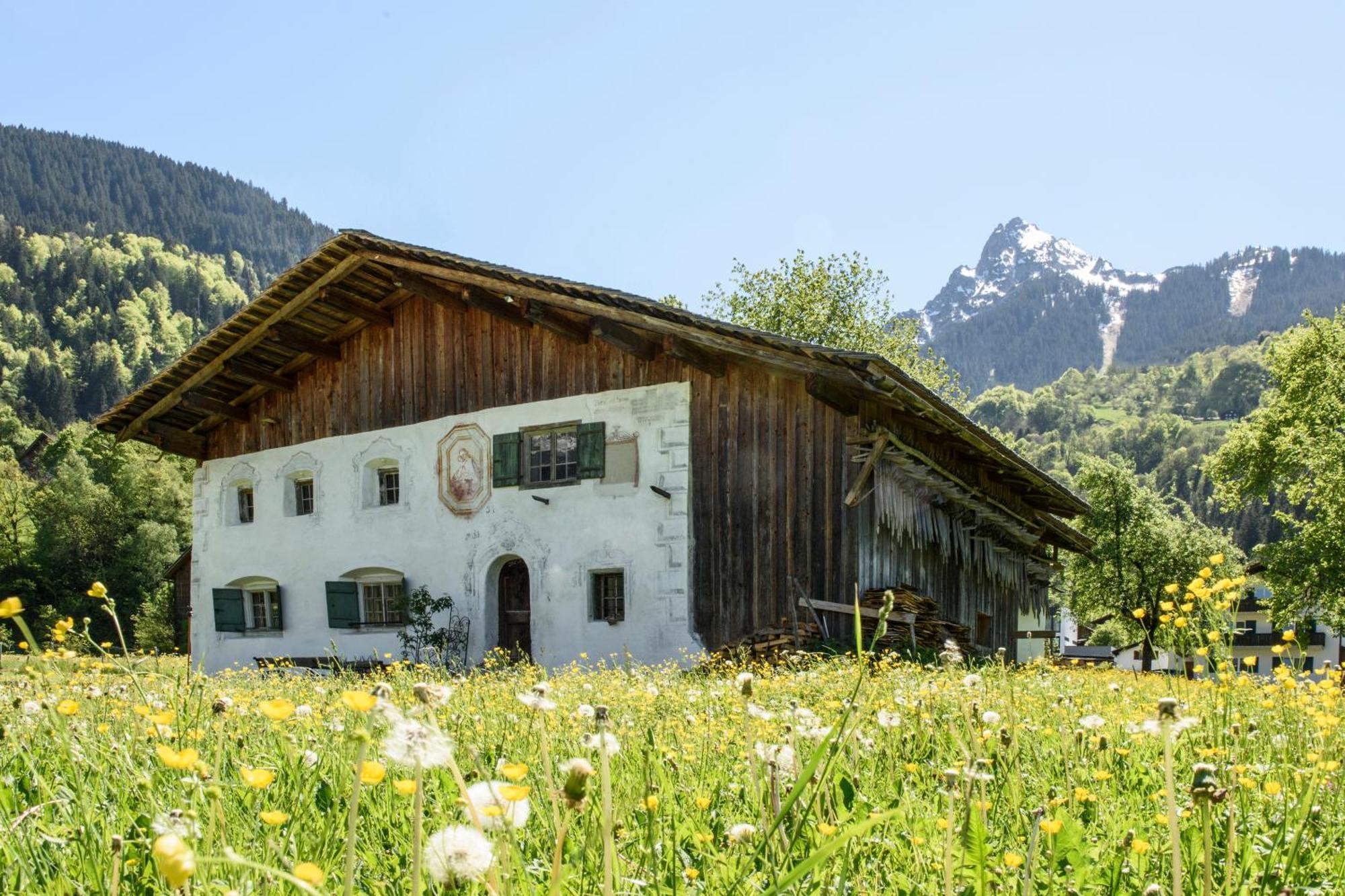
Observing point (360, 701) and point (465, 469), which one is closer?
point (360, 701)

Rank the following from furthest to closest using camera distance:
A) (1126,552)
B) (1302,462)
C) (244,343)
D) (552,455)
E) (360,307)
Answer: (1126,552) → (1302,462) → (244,343) → (360,307) → (552,455)

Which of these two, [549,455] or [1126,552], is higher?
[549,455]

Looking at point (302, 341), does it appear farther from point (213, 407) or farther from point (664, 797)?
point (664, 797)

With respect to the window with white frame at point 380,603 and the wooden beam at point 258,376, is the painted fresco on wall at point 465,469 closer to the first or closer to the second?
the window with white frame at point 380,603

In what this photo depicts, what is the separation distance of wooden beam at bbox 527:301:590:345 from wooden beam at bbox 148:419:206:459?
30.1 feet

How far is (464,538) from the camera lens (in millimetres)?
16922

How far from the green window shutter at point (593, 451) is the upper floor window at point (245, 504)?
8811mm

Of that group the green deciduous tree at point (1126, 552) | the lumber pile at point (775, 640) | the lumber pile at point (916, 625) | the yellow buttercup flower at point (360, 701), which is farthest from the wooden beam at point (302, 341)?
the green deciduous tree at point (1126, 552)

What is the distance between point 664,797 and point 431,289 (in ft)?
50.5

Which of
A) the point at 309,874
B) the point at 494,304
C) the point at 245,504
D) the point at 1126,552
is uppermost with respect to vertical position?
the point at 494,304

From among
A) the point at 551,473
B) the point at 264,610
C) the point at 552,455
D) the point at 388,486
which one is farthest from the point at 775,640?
the point at 264,610

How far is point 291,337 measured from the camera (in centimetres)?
1889

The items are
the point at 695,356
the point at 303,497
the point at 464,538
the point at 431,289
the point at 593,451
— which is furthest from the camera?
the point at 303,497

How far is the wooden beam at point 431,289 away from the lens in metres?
17.3
